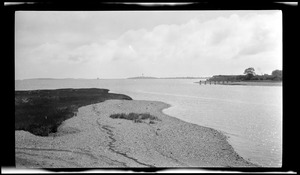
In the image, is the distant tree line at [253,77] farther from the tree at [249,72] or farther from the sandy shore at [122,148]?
the sandy shore at [122,148]

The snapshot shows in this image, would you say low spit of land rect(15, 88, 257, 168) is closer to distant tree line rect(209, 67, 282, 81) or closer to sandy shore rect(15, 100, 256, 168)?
sandy shore rect(15, 100, 256, 168)

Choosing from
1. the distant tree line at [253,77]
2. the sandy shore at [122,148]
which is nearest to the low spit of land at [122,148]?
the sandy shore at [122,148]

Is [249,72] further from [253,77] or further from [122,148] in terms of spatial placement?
[122,148]

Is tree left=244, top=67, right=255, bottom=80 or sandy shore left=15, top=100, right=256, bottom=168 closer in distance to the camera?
sandy shore left=15, top=100, right=256, bottom=168

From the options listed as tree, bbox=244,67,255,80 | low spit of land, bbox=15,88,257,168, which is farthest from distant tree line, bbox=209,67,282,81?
low spit of land, bbox=15,88,257,168

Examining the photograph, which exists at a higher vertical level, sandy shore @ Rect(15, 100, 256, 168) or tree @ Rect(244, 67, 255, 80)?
tree @ Rect(244, 67, 255, 80)

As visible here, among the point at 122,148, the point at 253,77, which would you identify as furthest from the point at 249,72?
the point at 122,148
